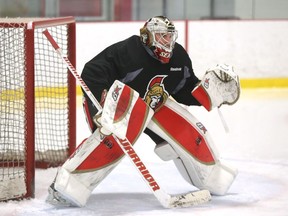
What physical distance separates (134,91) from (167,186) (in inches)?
25.8

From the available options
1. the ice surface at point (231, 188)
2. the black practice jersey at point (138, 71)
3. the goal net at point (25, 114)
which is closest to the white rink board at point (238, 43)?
the ice surface at point (231, 188)

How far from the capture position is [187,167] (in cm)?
331

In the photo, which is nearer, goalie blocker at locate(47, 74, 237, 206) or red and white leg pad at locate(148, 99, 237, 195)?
goalie blocker at locate(47, 74, 237, 206)

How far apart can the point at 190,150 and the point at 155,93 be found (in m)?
0.25

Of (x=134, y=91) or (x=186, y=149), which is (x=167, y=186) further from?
(x=134, y=91)

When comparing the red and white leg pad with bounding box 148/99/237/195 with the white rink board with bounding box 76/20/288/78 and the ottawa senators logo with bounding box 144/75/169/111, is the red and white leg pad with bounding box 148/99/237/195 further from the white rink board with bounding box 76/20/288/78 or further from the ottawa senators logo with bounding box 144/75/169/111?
the white rink board with bounding box 76/20/288/78

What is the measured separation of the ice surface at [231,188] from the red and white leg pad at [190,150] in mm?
74

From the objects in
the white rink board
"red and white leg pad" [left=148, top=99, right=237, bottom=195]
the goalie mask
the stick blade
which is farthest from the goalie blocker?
the white rink board

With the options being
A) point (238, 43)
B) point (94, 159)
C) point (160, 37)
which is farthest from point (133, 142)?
point (238, 43)

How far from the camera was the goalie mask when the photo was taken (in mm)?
3139

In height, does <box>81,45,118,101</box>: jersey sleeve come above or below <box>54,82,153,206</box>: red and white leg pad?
above

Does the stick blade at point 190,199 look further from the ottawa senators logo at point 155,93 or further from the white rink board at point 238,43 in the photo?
the white rink board at point 238,43

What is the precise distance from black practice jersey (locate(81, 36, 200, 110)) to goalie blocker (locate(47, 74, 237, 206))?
0.25 ft

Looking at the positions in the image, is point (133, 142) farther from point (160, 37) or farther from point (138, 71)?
point (160, 37)
